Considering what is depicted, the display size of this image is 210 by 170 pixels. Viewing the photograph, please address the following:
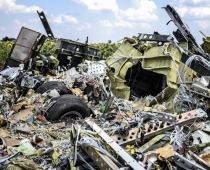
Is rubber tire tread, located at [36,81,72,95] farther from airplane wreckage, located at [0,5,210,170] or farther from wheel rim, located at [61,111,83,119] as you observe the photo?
wheel rim, located at [61,111,83,119]

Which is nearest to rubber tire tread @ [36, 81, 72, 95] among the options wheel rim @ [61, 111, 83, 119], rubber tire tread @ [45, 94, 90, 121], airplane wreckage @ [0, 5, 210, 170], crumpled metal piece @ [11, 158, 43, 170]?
airplane wreckage @ [0, 5, 210, 170]

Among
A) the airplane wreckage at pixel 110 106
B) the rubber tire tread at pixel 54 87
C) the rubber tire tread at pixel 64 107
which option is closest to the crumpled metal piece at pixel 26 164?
the airplane wreckage at pixel 110 106

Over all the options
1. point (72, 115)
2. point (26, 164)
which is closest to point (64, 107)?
point (72, 115)

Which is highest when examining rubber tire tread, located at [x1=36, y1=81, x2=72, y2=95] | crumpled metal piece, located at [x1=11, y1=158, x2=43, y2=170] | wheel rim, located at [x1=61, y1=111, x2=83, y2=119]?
rubber tire tread, located at [x1=36, y1=81, x2=72, y2=95]

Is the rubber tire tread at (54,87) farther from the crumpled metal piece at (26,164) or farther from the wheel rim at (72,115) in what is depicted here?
the crumpled metal piece at (26,164)

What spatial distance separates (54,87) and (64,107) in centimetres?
143

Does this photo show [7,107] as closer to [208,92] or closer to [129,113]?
[129,113]

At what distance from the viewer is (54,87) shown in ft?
26.1

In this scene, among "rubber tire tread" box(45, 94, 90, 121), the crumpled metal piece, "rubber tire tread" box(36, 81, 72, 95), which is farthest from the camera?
"rubber tire tread" box(36, 81, 72, 95)

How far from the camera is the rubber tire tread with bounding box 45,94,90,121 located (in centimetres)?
662

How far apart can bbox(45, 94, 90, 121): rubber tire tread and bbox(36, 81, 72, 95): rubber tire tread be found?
1077 mm

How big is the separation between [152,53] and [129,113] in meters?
2.09

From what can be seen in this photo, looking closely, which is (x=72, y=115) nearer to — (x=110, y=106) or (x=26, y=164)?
(x=110, y=106)

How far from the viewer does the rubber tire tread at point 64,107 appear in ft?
21.7
